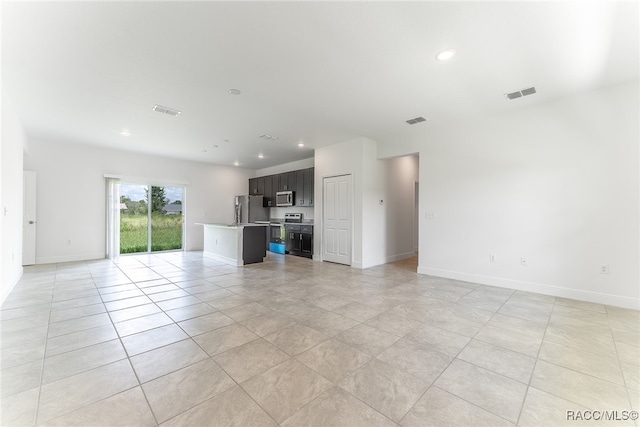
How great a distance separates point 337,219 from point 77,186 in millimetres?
6440

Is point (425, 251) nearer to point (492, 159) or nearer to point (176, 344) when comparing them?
point (492, 159)

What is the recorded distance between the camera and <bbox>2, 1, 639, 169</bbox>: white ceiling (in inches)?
83.7

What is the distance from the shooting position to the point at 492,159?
167 inches

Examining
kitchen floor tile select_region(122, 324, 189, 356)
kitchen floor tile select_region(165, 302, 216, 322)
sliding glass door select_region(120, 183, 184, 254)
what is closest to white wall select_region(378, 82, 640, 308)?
kitchen floor tile select_region(165, 302, 216, 322)

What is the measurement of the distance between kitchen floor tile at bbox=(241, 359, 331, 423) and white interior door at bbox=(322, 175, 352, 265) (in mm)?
3986

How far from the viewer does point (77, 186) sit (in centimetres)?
630

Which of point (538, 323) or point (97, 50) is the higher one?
point (97, 50)

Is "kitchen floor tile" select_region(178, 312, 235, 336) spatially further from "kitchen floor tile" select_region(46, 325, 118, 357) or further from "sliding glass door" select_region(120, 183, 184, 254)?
"sliding glass door" select_region(120, 183, 184, 254)

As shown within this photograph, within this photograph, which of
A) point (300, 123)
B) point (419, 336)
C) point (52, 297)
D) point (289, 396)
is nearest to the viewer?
point (289, 396)

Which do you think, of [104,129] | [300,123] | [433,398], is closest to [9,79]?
[104,129]

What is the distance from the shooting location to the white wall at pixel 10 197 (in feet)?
11.3

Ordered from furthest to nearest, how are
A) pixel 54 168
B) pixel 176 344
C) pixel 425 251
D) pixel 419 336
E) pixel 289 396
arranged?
pixel 54 168 → pixel 425 251 → pixel 419 336 → pixel 176 344 → pixel 289 396

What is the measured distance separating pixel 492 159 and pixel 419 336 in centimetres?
333

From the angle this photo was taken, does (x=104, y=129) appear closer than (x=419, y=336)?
No
